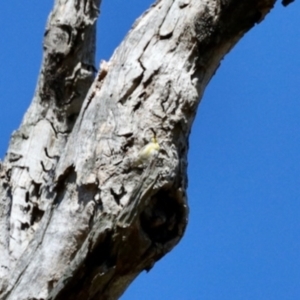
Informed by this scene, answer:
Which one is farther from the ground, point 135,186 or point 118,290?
point 135,186

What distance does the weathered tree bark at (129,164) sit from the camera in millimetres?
1891

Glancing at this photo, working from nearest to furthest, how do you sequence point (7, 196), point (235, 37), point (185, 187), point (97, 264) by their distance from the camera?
point (97, 264)
point (185, 187)
point (235, 37)
point (7, 196)

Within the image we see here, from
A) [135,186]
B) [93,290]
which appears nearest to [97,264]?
[93,290]

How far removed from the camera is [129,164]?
A: 6.47ft

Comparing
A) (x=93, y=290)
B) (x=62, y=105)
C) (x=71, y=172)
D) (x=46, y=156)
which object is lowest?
(x=93, y=290)

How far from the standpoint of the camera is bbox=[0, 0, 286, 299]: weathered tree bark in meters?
1.89

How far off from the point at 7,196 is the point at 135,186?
805mm

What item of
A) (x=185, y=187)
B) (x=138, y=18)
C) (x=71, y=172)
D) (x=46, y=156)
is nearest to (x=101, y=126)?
(x=71, y=172)

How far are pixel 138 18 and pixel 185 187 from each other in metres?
0.58

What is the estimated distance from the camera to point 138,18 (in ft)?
7.45

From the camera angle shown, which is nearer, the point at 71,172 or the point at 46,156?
the point at 71,172

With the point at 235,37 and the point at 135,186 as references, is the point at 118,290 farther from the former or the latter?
the point at 235,37

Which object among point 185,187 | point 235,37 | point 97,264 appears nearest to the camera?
point 97,264

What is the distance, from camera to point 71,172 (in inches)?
80.8
